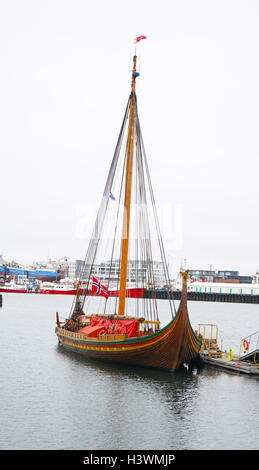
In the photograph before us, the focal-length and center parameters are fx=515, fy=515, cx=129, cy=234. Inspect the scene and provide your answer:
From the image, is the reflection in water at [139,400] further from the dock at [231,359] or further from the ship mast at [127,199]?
the ship mast at [127,199]

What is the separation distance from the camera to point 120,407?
89.5 ft

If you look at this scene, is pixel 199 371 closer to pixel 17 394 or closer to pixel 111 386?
pixel 111 386

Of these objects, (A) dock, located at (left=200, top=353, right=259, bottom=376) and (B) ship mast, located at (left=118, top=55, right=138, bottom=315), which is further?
(B) ship mast, located at (left=118, top=55, right=138, bottom=315)

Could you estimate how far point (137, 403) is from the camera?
92.5 ft

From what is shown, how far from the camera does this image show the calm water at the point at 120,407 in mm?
22000

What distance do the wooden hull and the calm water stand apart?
78cm

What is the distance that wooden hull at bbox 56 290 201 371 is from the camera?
33906 mm

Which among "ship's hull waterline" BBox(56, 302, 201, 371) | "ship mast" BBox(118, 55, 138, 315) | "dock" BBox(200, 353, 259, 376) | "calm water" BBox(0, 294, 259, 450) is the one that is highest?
"ship mast" BBox(118, 55, 138, 315)

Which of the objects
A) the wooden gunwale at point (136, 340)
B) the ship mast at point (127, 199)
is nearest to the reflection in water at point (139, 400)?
the wooden gunwale at point (136, 340)

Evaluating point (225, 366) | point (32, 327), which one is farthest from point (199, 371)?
point (32, 327)

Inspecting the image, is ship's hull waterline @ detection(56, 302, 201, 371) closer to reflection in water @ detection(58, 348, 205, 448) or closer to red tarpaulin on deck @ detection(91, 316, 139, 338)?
reflection in water @ detection(58, 348, 205, 448)

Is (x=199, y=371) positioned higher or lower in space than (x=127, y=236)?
lower

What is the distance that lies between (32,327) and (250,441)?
53.6 meters

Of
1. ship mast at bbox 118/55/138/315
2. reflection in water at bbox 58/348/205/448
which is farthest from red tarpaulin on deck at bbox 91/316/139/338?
reflection in water at bbox 58/348/205/448
